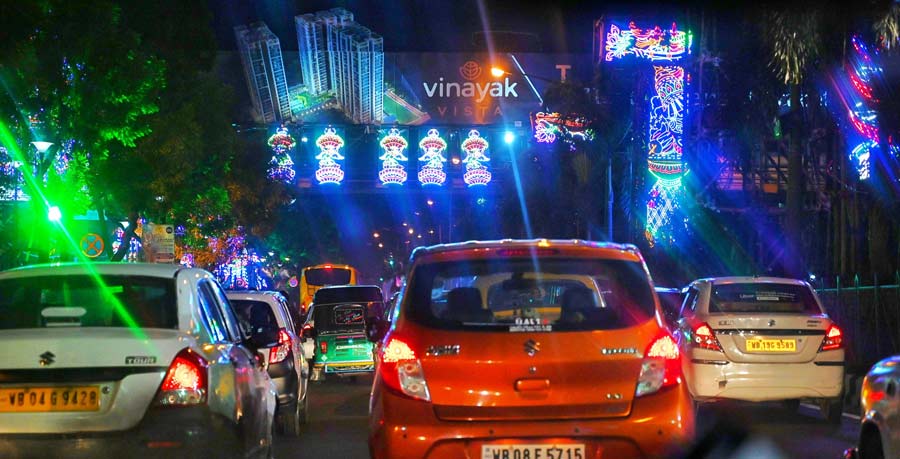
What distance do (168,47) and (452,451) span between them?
21.5 meters

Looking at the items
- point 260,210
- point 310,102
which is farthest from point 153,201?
point 310,102

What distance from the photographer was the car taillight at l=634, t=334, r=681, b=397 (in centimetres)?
712

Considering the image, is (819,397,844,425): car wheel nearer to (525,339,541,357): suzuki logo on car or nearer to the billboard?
(525,339,541,357): suzuki logo on car

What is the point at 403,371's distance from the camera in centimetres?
722

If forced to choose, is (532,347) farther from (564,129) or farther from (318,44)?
(318,44)

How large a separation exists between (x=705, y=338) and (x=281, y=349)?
4.74m

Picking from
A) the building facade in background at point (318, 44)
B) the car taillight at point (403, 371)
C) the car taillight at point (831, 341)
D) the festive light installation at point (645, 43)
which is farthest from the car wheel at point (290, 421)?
the building facade in background at point (318, 44)

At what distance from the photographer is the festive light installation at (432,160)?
50781 millimetres

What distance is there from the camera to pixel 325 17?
193 feet

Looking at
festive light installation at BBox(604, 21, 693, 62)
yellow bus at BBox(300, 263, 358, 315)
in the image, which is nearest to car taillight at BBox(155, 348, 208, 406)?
festive light installation at BBox(604, 21, 693, 62)

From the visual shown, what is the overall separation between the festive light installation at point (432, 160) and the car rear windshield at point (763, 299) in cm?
3592

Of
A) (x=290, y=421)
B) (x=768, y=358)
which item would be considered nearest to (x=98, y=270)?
(x=290, y=421)

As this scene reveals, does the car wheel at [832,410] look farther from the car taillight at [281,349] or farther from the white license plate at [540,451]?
the white license plate at [540,451]

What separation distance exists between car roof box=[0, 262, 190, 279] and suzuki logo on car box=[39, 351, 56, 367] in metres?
1.01
